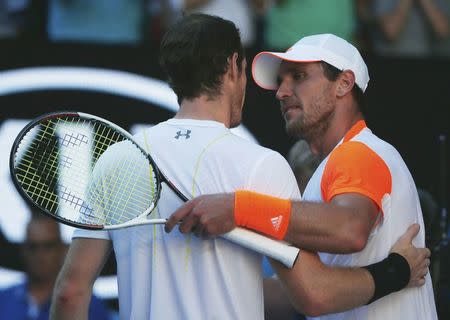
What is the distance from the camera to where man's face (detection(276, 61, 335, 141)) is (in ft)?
12.0

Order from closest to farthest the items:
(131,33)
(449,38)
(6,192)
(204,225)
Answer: (204,225) → (6,192) → (131,33) → (449,38)

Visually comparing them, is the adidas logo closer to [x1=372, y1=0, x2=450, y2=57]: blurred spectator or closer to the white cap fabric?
the white cap fabric

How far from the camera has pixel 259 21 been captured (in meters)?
5.95

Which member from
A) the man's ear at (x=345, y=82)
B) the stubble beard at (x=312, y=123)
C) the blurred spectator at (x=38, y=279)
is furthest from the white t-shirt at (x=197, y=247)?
the blurred spectator at (x=38, y=279)

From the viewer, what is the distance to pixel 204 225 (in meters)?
2.91

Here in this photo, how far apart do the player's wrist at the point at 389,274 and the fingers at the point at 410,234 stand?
0.07 metres

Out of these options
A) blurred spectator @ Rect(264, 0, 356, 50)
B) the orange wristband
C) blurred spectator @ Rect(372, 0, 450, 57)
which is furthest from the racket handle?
blurred spectator @ Rect(372, 0, 450, 57)

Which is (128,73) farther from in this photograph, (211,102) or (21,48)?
(211,102)

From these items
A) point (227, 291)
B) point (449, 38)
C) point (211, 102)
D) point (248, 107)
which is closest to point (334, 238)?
point (227, 291)

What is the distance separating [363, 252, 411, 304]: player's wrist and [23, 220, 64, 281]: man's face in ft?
7.66

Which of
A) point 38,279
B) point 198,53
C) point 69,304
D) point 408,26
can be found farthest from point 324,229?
point 408,26

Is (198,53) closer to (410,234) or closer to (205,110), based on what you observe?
(205,110)

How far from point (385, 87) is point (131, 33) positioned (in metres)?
1.49

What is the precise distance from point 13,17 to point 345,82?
256 cm
